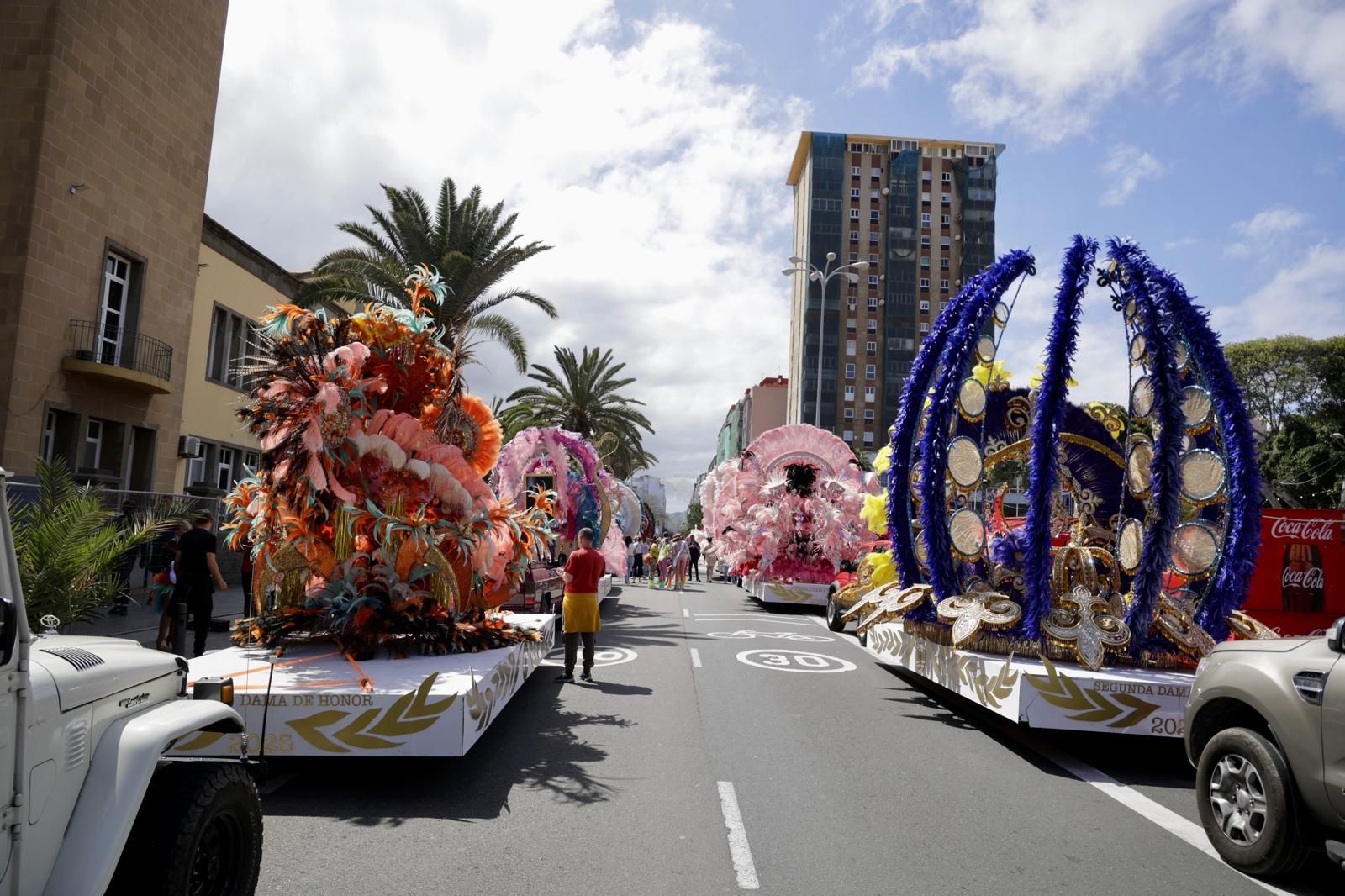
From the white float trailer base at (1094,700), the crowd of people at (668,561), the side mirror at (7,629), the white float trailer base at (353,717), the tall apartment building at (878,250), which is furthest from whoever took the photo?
the tall apartment building at (878,250)

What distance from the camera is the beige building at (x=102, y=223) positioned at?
54.0ft

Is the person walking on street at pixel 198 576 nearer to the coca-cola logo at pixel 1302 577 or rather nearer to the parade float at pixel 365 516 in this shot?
the parade float at pixel 365 516

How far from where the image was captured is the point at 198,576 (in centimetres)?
1035

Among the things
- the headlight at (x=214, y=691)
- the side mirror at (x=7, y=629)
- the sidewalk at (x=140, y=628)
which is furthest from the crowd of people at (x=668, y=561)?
the side mirror at (x=7, y=629)

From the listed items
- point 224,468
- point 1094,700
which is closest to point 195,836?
point 1094,700

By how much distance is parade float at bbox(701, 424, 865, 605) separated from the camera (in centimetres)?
2258

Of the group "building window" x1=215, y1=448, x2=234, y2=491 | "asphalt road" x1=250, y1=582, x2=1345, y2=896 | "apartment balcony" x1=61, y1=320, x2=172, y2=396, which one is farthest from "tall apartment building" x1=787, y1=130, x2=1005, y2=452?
"asphalt road" x1=250, y1=582, x2=1345, y2=896

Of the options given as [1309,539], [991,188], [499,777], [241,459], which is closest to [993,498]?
[1309,539]

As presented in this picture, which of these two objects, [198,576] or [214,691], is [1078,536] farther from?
[198,576]

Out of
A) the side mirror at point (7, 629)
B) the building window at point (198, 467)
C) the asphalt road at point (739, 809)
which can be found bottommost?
the asphalt road at point (739, 809)

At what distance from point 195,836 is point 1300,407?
154 ft

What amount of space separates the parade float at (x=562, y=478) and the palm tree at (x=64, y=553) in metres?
11.1

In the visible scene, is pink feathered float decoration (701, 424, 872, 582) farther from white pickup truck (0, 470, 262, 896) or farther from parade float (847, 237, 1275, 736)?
white pickup truck (0, 470, 262, 896)

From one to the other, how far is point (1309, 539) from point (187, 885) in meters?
15.7
